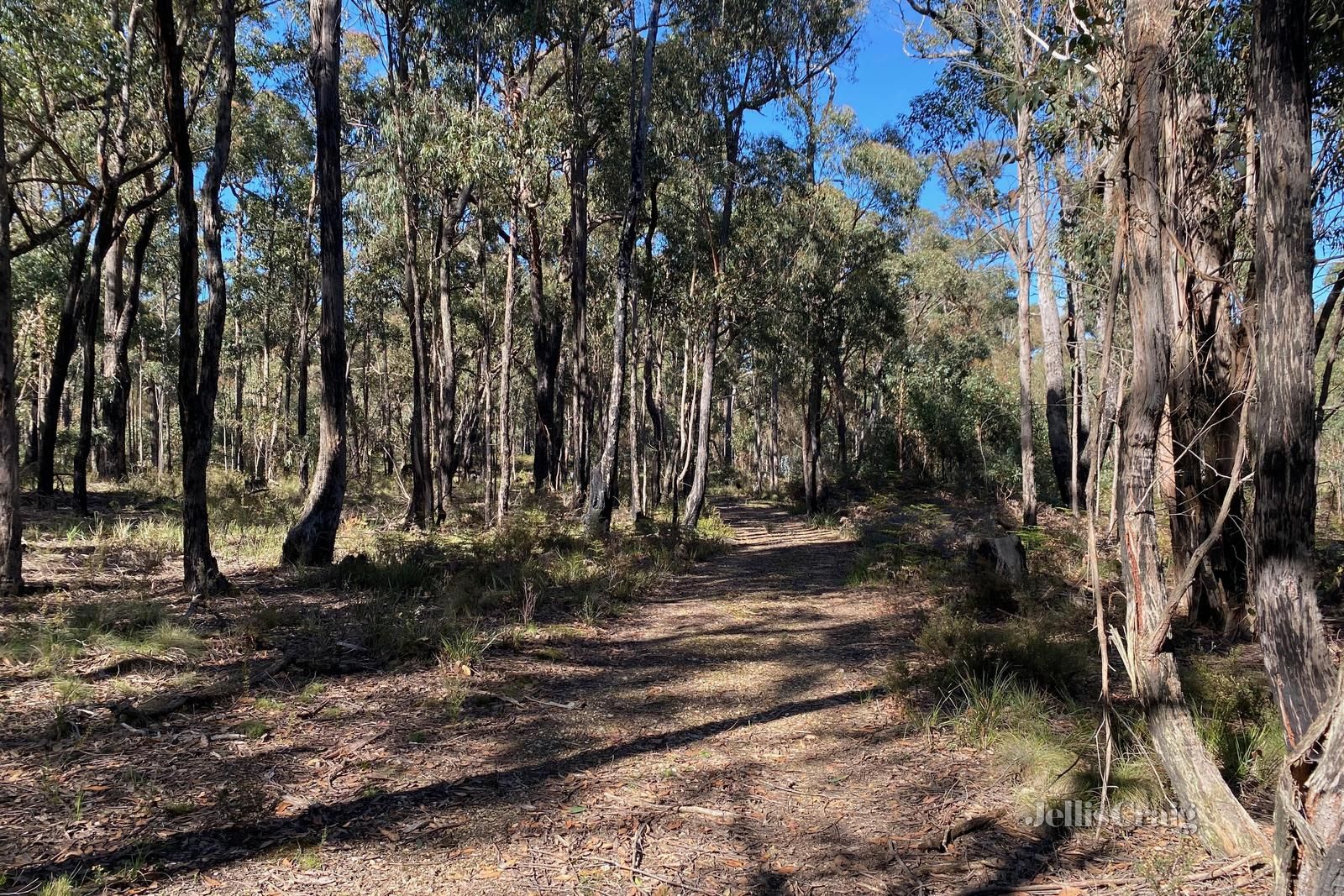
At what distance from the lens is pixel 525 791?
3.68 m

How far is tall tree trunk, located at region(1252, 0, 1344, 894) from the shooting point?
99.0 inches

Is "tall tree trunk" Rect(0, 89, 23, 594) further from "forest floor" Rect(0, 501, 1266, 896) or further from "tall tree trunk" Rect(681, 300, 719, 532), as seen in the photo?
"tall tree trunk" Rect(681, 300, 719, 532)

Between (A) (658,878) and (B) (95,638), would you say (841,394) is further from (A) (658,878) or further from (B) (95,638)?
(A) (658,878)

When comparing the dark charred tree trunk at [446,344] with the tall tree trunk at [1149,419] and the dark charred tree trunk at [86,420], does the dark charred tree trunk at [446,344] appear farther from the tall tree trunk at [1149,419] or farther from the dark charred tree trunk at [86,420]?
the tall tree trunk at [1149,419]

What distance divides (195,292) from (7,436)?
5.97 feet

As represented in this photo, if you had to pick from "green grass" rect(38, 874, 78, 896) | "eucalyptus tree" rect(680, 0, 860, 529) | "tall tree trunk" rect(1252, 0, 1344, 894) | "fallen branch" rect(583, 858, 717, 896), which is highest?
"eucalyptus tree" rect(680, 0, 860, 529)

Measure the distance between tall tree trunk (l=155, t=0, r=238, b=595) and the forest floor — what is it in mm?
1309

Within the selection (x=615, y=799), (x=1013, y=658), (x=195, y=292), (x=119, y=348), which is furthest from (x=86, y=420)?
(x=1013, y=658)

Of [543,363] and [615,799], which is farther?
[543,363]

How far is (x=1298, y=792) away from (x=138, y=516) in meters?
13.3

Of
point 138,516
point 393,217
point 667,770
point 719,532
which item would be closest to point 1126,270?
point 667,770

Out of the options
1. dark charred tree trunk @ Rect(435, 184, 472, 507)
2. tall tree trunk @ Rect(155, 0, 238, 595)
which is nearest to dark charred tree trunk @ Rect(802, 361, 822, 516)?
dark charred tree trunk @ Rect(435, 184, 472, 507)

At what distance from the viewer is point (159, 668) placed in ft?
15.7

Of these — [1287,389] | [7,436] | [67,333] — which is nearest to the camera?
A: [1287,389]
